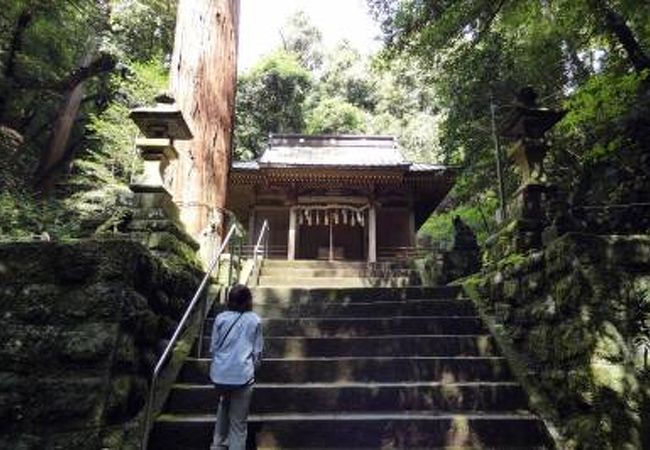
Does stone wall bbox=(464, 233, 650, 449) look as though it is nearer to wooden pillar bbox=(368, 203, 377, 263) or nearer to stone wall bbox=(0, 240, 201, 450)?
stone wall bbox=(0, 240, 201, 450)

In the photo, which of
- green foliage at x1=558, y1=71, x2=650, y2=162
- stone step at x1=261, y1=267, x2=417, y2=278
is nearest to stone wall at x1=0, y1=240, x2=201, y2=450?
stone step at x1=261, y1=267, x2=417, y2=278

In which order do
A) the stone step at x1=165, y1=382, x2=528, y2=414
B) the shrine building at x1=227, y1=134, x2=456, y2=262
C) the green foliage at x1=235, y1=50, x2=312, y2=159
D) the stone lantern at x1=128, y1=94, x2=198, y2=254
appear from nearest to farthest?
the stone step at x1=165, y1=382, x2=528, y2=414
the stone lantern at x1=128, y1=94, x2=198, y2=254
the shrine building at x1=227, y1=134, x2=456, y2=262
the green foliage at x1=235, y1=50, x2=312, y2=159

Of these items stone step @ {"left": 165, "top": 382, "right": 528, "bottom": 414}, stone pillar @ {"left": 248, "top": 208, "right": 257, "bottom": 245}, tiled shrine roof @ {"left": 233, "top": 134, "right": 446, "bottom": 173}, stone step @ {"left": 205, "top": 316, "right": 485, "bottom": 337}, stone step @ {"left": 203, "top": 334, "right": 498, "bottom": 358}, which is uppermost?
tiled shrine roof @ {"left": 233, "top": 134, "right": 446, "bottom": 173}

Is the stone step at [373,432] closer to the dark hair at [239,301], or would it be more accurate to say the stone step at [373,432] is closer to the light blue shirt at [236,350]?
the light blue shirt at [236,350]

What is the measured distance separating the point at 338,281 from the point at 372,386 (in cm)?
521

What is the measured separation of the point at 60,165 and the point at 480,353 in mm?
15654

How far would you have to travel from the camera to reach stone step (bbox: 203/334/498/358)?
205 inches

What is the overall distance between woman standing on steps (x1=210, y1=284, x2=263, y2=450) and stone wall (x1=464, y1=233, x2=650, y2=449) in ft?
7.55

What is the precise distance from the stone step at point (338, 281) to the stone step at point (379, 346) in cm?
382

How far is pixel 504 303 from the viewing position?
5.33m

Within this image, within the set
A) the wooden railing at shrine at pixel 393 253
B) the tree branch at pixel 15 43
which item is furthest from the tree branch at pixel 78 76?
Answer: the wooden railing at shrine at pixel 393 253

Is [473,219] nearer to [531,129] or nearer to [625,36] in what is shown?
[625,36]

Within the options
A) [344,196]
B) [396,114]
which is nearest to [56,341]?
[344,196]

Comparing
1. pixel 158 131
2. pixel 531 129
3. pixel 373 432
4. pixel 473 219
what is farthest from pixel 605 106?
pixel 473 219
